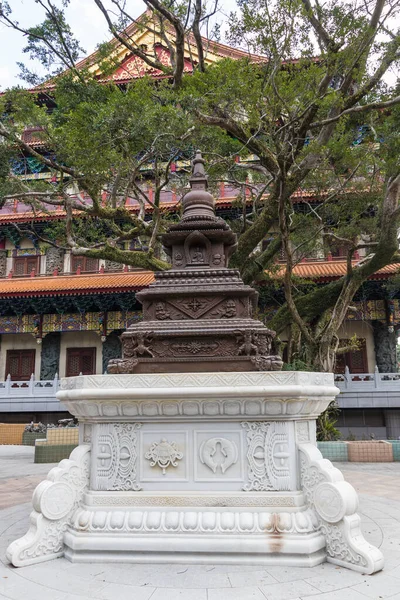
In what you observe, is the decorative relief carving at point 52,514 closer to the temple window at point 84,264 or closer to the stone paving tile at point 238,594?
the stone paving tile at point 238,594

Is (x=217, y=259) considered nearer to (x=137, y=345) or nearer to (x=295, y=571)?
(x=137, y=345)

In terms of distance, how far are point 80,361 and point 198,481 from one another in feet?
54.3

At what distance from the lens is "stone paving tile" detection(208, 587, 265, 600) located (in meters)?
2.98

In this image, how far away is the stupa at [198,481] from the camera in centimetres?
361

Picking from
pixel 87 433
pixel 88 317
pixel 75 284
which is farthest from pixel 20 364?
pixel 87 433

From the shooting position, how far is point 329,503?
3.61 metres

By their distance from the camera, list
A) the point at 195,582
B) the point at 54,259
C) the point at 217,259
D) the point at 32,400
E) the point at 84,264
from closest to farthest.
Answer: the point at 195,582 < the point at 217,259 < the point at 32,400 < the point at 84,264 < the point at 54,259

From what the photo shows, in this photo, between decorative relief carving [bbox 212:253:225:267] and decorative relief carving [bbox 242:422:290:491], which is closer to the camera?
decorative relief carving [bbox 242:422:290:491]

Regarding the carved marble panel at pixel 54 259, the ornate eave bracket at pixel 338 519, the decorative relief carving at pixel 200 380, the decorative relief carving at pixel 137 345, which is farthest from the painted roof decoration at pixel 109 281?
the ornate eave bracket at pixel 338 519

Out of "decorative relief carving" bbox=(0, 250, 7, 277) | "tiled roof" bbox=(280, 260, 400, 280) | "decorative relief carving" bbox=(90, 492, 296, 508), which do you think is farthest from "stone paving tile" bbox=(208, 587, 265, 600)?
"decorative relief carving" bbox=(0, 250, 7, 277)

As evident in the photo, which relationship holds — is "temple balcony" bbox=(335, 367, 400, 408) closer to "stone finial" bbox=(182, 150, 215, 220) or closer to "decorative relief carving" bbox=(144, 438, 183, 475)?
"stone finial" bbox=(182, 150, 215, 220)

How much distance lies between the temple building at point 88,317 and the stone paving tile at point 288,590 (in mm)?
12344

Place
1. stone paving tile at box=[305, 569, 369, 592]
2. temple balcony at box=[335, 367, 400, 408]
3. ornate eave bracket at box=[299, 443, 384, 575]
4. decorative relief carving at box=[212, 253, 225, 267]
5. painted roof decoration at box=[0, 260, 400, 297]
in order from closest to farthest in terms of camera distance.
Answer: stone paving tile at box=[305, 569, 369, 592]
ornate eave bracket at box=[299, 443, 384, 575]
decorative relief carving at box=[212, 253, 225, 267]
temple balcony at box=[335, 367, 400, 408]
painted roof decoration at box=[0, 260, 400, 297]

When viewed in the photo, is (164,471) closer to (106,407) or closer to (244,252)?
(106,407)
